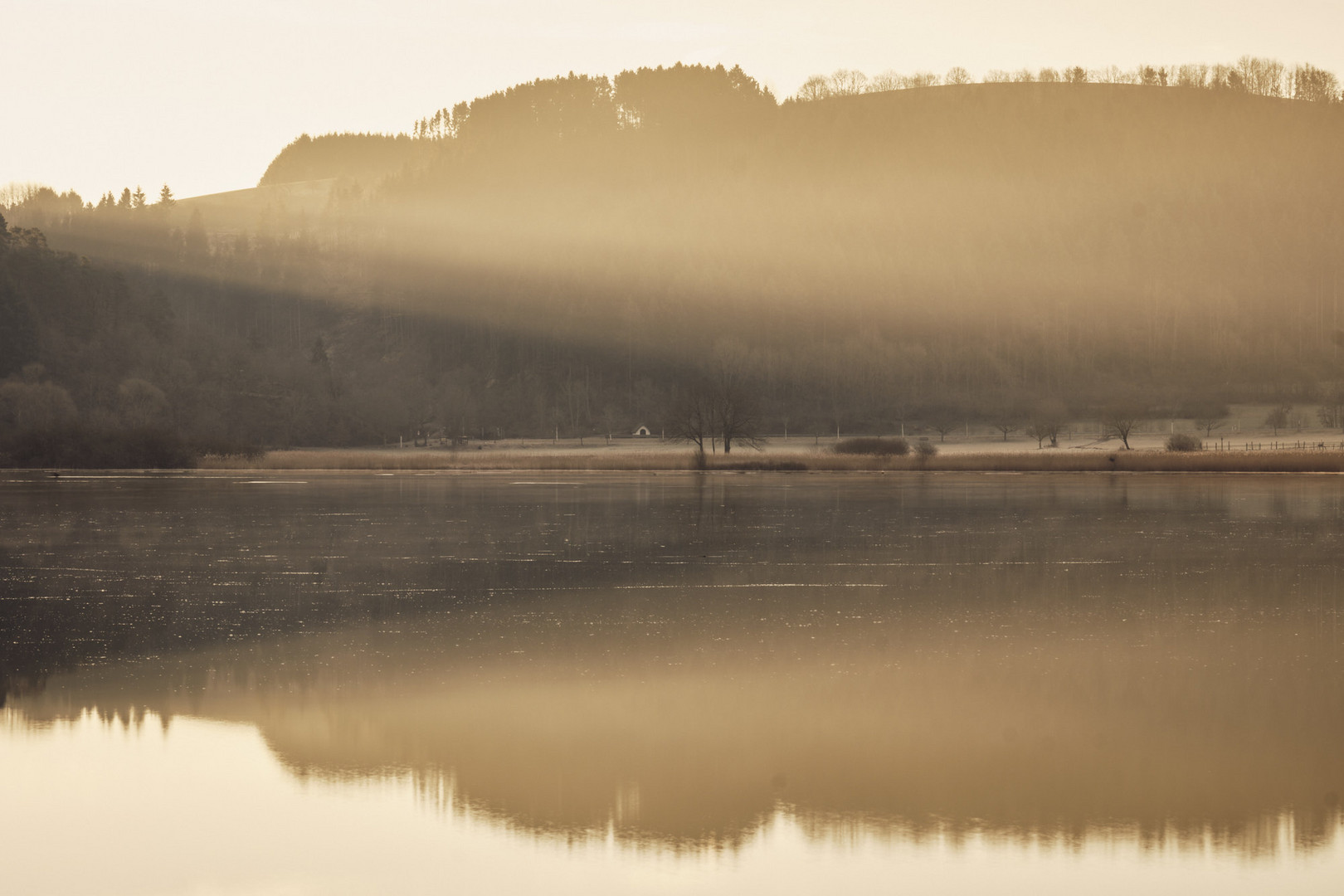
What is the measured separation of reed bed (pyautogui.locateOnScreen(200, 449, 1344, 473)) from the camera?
73.0 metres

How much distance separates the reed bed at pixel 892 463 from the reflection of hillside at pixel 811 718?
59599 mm

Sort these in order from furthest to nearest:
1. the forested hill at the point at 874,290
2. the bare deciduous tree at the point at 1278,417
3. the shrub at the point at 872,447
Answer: the forested hill at the point at 874,290
the bare deciduous tree at the point at 1278,417
the shrub at the point at 872,447

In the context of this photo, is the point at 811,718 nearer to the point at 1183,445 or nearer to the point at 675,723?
the point at 675,723

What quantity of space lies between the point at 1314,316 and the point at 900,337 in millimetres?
54134

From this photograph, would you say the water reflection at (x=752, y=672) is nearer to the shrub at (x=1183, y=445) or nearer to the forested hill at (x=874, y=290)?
the shrub at (x=1183, y=445)

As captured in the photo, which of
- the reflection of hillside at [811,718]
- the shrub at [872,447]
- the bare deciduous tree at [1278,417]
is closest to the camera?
the reflection of hillside at [811,718]

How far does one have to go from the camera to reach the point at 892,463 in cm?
8225

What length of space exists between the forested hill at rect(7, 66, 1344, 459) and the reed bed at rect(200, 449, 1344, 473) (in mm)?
48605

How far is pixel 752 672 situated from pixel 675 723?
2.46 meters

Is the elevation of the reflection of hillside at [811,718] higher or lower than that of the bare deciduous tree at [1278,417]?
lower

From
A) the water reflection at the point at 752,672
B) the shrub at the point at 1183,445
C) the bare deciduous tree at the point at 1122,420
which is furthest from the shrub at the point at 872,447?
the water reflection at the point at 752,672

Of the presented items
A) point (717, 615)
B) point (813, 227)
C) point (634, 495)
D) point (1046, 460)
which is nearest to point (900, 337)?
point (813, 227)

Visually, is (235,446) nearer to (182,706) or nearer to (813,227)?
(182,706)

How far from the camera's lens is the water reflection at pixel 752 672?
985 cm
